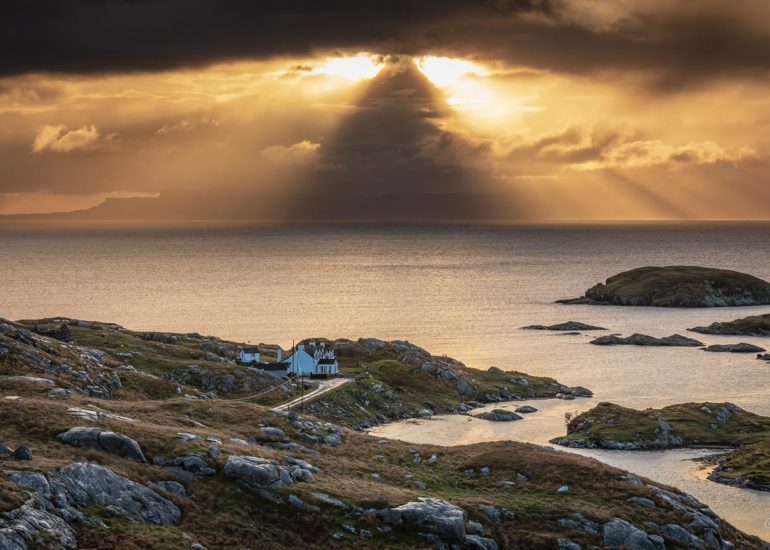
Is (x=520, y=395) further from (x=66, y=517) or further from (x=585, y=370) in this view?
(x=66, y=517)

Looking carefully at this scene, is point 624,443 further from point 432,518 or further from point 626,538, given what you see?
point 432,518

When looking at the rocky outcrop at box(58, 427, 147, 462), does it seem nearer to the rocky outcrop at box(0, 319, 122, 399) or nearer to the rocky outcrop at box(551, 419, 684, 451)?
the rocky outcrop at box(0, 319, 122, 399)

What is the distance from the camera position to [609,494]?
76562 millimetres

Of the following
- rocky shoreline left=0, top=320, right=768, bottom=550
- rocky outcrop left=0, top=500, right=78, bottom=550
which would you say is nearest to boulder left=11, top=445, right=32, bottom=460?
rocky shoreline left=0, top=320, right=768, bottom=550

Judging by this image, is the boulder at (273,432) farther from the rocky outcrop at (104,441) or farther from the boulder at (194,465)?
the rocky outcrop at (104,441)

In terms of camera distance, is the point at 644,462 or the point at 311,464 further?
the point at 644,462

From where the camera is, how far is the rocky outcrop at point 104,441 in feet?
199

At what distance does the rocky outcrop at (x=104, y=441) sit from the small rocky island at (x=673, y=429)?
74.9 meters

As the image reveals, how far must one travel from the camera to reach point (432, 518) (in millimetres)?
61781

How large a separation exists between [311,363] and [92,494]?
308 ft

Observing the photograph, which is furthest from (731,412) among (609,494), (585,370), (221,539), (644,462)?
(221,539)

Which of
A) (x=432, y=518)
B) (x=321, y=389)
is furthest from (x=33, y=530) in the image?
(x=321, y=389)

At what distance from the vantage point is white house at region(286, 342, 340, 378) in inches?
5684

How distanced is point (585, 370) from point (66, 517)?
5964 inches
